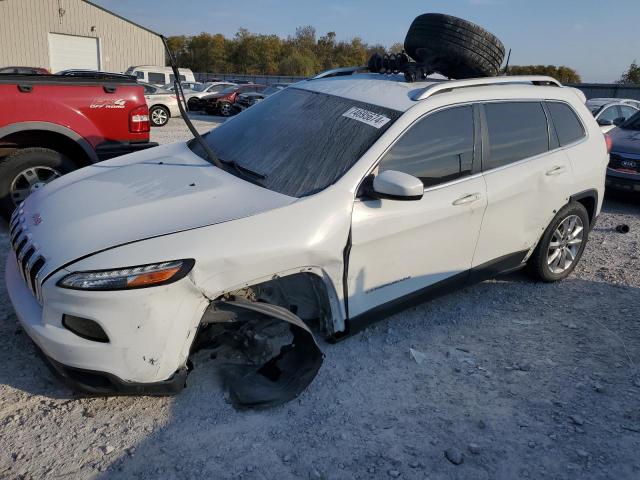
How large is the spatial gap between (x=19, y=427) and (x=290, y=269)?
1.54m

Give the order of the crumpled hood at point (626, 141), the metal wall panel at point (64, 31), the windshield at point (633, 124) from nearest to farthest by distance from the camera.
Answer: the crumpled hood at point (626, 141) → the windshield at point (633, 124) → the metal wall panel at point (64, 31)

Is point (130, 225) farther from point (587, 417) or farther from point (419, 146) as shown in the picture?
point (587, 417)

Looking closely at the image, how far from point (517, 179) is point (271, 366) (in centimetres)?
220

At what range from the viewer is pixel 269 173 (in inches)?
125

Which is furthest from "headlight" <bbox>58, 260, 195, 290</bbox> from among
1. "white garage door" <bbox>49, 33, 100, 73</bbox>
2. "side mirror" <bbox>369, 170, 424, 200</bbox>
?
"white garage door" <bbox>49, 33, 100, 73</bbox>

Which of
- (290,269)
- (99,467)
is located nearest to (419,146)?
(290,269)

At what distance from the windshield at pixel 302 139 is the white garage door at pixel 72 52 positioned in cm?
3207

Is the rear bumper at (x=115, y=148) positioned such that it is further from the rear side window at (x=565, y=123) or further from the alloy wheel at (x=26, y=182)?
the rear side window at (x=565, y=123)

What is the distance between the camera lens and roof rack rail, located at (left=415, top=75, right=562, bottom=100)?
3422 millimetres

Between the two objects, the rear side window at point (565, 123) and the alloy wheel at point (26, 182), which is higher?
the rear side window at point (565, 123)

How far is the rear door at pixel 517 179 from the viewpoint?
144 inches

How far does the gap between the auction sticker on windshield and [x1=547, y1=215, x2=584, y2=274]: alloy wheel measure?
6.66ft

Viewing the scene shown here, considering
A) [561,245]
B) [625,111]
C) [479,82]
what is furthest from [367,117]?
[625,111]

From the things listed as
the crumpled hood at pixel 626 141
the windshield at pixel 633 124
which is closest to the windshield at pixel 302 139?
the crumpled hood at pixel 626 141
